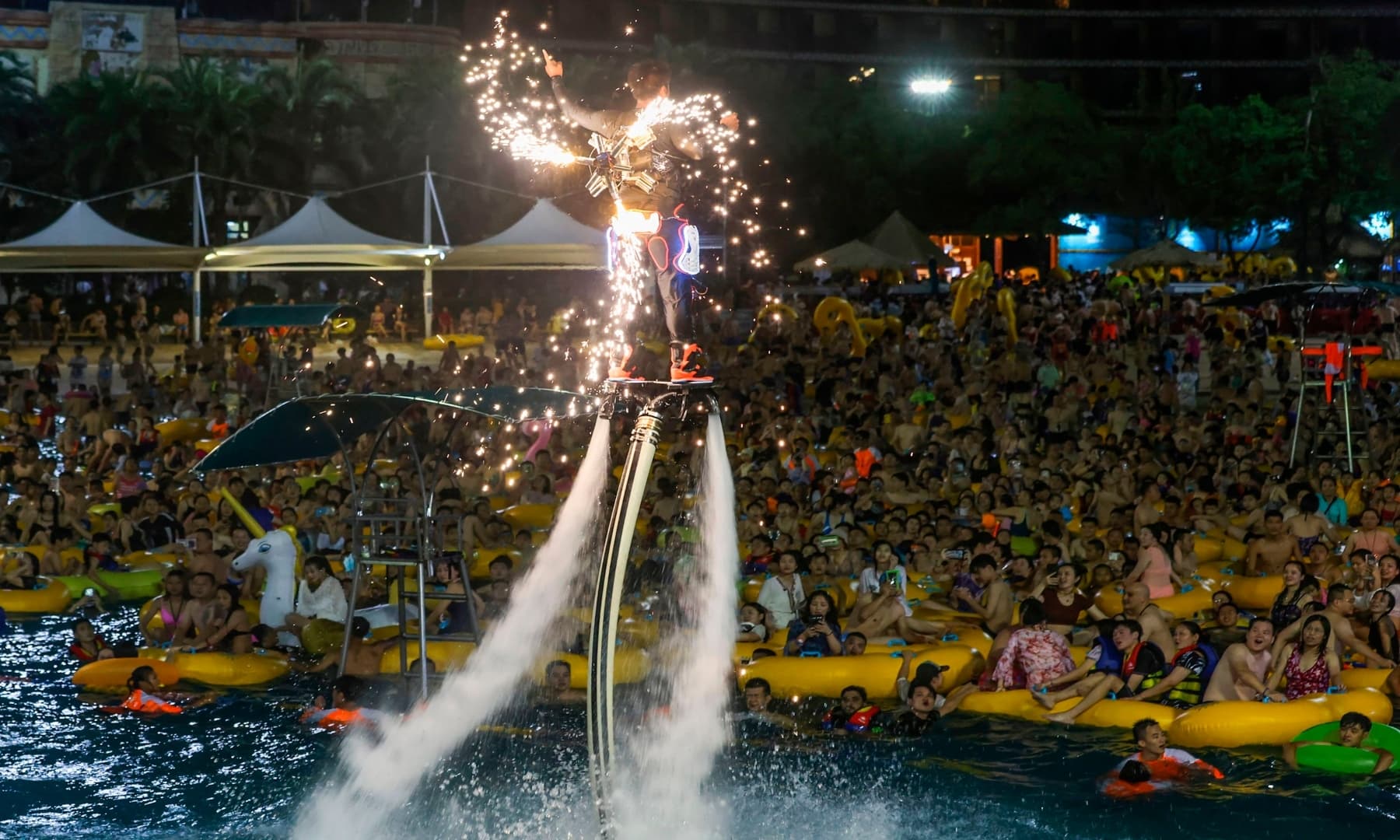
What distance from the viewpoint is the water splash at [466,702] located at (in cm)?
1134

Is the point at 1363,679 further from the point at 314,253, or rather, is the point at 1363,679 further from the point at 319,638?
the point at 314,253

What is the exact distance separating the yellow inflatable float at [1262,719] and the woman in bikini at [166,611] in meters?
9.14

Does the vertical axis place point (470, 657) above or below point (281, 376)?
below

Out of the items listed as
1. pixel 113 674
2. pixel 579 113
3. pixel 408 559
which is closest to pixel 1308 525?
pixel 408 559

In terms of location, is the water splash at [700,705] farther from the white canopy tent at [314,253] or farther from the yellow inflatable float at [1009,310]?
the white canopy tent at [314,253]

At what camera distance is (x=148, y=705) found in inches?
554

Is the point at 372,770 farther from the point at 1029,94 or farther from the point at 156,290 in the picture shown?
the point at 1029,94

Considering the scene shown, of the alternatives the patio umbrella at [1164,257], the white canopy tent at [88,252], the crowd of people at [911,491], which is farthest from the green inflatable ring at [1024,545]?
the patio umbrella at [1164,257]

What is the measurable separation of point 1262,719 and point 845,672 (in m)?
3.44

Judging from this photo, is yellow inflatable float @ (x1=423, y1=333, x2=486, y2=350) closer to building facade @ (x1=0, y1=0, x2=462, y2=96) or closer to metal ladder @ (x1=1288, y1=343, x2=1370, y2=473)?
metal ladder @ (x1=1288, y1=343, x2=1370, y2=473)

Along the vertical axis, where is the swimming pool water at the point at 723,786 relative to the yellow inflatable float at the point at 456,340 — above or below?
below

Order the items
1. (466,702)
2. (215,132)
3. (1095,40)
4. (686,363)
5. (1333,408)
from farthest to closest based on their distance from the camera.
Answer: (1095,40) → (215,132) → (1333,408) → (466,702) → (686,363)

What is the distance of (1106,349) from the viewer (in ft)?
87.8

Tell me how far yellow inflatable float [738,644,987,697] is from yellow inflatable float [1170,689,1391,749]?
203 centimetres
